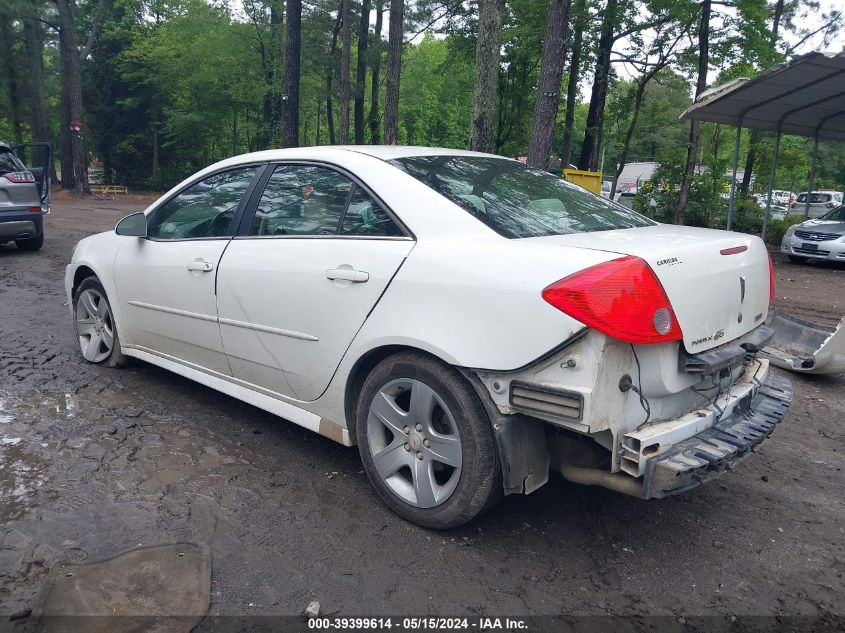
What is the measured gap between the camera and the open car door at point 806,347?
529 cm

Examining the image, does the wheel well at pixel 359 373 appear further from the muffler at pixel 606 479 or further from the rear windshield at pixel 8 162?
the rear windshield at pixel 8 162

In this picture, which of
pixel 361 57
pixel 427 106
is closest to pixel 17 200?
pixel 361 57

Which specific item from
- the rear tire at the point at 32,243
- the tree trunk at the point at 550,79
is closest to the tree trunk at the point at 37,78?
the rear tire at the point at 32,243

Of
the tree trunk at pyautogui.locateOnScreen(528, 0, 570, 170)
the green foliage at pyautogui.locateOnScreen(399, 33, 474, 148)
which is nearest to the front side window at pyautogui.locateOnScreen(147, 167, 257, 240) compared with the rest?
the tree trunk at pyautogui.locateOnScreen(528, 0, 570, 170)

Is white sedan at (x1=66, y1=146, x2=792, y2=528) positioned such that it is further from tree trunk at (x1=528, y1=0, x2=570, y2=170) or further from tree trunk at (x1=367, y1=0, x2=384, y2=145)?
tree trunk at (x1=367, y1=0, x2=384, y2=145)

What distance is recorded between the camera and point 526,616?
8.04ft

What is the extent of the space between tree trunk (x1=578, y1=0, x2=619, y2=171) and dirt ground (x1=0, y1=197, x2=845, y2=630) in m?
17.5

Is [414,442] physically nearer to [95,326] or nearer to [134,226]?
[134,226]

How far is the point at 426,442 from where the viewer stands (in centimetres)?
291

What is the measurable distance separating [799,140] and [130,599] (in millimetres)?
37338

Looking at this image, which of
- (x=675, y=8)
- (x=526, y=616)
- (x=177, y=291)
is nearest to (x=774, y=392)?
(x=526, y=616)

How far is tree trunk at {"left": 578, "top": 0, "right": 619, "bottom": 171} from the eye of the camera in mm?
19188

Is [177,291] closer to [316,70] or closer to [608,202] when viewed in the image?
[608,202]

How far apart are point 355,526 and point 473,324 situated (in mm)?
1121
